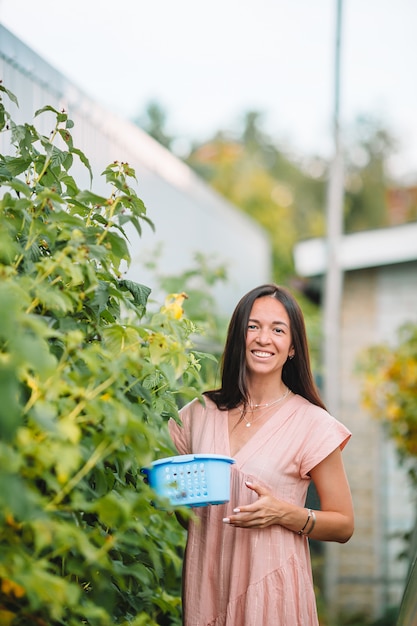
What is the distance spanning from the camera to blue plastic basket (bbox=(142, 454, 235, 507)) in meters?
2.26

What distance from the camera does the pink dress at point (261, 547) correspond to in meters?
2.52

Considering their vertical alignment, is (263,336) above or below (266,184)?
below

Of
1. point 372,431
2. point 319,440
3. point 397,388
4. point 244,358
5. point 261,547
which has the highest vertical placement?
point 397,388

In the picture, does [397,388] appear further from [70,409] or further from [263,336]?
[70,409]

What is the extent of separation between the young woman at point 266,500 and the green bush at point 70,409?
165 millimetres

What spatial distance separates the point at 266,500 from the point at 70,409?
885 millimetres

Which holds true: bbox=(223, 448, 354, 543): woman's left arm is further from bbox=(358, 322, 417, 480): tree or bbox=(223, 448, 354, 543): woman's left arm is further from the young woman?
bbox=(358, 322, 417, 480): tree

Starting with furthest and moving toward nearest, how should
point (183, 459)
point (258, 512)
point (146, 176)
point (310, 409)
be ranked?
1. point (146, 176)
2. point (310, 409)
3. point (258, 512)
4. point (183, 459)

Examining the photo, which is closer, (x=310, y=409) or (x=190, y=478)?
(x=190, y=478)

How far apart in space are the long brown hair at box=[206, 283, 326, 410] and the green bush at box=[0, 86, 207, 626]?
273 millimetres

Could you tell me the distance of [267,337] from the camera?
2.67 m

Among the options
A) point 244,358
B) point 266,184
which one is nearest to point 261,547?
point 244,358

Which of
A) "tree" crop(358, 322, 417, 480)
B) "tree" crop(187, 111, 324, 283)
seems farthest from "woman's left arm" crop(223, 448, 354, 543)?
"tree" crop(187, 111, 324, 283)

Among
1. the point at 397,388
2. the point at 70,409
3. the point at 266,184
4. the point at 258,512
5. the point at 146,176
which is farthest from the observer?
the point at 266,184
